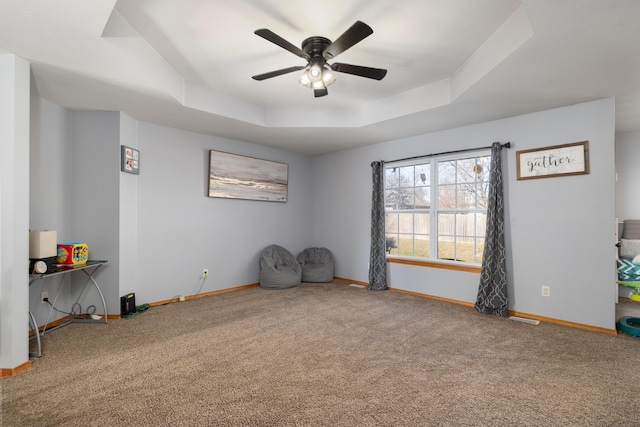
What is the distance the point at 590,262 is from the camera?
3.29 meters

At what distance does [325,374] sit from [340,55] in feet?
8.94

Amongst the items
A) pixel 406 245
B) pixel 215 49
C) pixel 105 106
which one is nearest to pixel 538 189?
pixel 406 245

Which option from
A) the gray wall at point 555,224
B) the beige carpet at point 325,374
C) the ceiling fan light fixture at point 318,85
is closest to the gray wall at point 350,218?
the gray wall at point 555,224

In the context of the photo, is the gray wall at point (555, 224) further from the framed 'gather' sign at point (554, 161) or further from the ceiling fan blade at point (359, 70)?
the ceiling fan blade at point (359, 70)

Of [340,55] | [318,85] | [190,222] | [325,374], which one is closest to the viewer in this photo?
[325,374]

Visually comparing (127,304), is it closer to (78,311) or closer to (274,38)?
(78,311)

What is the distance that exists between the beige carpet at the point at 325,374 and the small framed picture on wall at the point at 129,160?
170 centimetres

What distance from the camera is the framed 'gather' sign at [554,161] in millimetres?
3332

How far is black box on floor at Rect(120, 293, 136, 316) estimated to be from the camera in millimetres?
3562

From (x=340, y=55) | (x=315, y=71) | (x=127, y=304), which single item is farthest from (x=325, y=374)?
(x=340, y=55)

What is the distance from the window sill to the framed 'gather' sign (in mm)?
1239

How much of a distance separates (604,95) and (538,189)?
1065mm

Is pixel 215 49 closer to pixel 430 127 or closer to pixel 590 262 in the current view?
pixel 430 127

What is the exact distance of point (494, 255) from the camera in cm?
378
